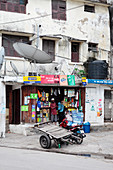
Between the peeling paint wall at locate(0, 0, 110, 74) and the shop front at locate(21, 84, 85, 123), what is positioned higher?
the peeling paint wall at locate(0, 0, 110, 74)

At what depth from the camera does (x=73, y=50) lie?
1842 cm

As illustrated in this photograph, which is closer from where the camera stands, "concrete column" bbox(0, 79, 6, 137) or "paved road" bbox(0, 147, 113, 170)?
"paved road" bbox(0, 147, 113, 170)

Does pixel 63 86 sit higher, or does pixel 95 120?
pixel 63 86

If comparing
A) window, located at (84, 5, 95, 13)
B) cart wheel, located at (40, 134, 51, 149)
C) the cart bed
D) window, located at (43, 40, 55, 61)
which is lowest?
cart wheel, located at (40, 134, 51, 149)

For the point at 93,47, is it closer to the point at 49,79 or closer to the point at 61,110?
the point at 49,79

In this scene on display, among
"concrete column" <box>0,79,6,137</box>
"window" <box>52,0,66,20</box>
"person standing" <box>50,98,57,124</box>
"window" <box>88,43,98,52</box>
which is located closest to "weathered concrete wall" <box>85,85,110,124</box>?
"person standing" <box>50,98,57,124</box>

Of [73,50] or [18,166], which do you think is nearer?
[18,166]

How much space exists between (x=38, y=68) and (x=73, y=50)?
309cm

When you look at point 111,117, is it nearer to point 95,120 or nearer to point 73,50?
point 95,120

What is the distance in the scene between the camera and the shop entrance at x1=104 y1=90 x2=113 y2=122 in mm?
17156

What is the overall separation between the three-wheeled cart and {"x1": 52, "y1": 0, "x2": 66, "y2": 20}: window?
344 inches

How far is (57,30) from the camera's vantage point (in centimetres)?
1761

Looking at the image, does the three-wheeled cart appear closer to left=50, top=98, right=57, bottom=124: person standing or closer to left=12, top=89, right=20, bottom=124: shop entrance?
left=50, top=98, right=57, bottom=124: person standing

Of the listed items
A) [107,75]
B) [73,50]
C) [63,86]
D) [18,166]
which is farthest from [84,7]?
[18,166]
